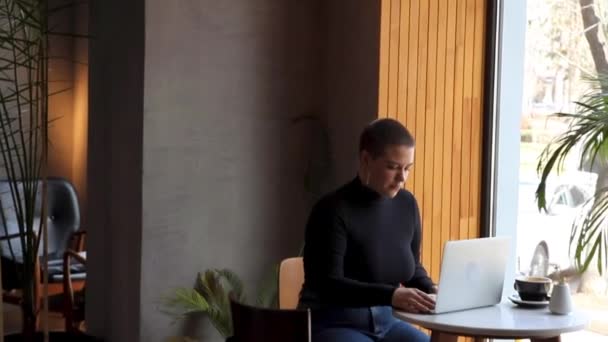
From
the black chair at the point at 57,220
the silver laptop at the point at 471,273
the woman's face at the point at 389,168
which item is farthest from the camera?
the black chair at the point at 57,220

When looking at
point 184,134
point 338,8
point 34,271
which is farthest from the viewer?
point 338,8

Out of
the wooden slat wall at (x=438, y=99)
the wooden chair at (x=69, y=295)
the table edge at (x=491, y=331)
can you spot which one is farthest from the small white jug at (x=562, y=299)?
the wooden chair at (x=69, y=295)

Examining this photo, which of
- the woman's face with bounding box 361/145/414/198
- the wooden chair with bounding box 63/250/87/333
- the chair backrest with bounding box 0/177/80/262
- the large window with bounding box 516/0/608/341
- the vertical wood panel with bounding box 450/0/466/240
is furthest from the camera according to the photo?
the chair backrest with bounding box 0/177/80/262

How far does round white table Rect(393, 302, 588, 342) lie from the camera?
2885mm

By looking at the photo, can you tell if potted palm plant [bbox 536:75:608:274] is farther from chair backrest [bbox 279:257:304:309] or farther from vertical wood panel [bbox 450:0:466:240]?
chair backrest [bbox 279:257:304:309]

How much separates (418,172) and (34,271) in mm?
1892

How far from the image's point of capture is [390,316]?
11.2ft

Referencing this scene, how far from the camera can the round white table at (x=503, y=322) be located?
9.46 ft

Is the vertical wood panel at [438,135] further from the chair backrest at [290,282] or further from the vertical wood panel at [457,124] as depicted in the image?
the chair backrest at [290,282]

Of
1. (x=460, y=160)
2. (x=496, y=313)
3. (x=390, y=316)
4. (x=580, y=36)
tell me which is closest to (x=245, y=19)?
(x=460, y=160)

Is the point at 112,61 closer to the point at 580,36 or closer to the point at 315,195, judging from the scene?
the point at 315,195

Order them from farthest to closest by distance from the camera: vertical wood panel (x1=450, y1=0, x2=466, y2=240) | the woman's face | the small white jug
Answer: vertical wood panel (x1=450, y1=0, x2=466, y2=240), the woman's face, the small white jug

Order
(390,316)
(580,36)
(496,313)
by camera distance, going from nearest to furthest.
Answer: (496,313)
(390,316)
(580,36)

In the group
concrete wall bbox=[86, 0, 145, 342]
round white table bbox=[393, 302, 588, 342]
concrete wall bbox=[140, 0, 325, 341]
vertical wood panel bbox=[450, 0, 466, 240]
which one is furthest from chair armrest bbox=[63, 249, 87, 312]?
round white table bbox=[393, 302, 588, 342]
